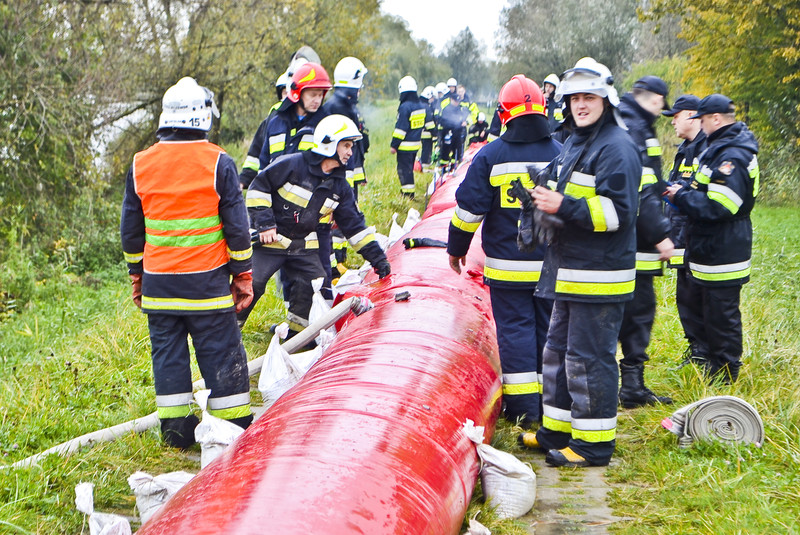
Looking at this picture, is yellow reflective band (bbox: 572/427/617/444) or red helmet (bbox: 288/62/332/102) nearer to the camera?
yellow reflective band (bbox: 572/427/617/444)

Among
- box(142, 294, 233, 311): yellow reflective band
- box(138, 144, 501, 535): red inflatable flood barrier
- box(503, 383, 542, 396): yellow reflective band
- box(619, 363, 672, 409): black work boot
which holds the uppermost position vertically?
box(142, 294, 233, 311): yellow reflective band

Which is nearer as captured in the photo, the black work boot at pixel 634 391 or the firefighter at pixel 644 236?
the firefighter at pixel 644 236

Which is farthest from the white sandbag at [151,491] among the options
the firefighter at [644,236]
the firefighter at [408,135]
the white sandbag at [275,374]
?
the firefighter at [408,135]

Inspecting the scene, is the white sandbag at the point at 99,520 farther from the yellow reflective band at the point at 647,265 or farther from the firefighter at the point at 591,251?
the yellow reflective band at the point at 647,265

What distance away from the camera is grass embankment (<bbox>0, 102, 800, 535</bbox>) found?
330cm

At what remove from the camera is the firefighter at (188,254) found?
3.84 meters

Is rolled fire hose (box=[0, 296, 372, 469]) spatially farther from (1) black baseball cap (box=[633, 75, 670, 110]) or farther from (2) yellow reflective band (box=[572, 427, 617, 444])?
(1) black baseball cap (box=[633, 75, 670, 110])

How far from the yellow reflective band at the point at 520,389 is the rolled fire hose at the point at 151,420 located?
1006mm

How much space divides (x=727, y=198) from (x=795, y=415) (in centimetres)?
136

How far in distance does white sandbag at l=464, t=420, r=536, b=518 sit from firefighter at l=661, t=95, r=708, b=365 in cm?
238

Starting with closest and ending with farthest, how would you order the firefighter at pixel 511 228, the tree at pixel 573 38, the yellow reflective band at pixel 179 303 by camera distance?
the yellow reflective band at pixel 179 303 < the firefighter at pixel 511 228 < the tree at pixel 573 38

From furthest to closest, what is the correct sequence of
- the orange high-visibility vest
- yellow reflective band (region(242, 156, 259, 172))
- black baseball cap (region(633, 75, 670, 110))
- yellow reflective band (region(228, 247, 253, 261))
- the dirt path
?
1. yellow reflective band (region(242, 156, 259, 172))
2. black baseball cap (region(633, 75, 670, 110))
3. yellow reflective band (region(228, 247, 253, 261))
4. the orange high-visibility vest
5. the dirt path

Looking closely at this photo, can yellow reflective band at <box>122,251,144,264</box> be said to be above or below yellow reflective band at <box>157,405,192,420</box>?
above

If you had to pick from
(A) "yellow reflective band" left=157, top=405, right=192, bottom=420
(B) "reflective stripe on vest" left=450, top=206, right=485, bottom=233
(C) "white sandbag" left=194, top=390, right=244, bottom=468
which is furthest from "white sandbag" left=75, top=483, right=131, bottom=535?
(B) "reflective stripe on vest" left=450, top=206, right=485, bottom=233
